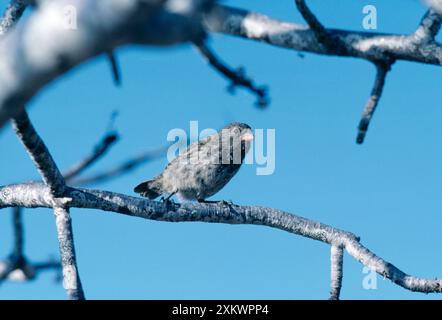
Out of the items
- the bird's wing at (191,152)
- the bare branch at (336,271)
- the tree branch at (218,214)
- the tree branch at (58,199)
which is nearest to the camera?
the tree branch at (58,199)

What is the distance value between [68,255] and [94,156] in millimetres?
547

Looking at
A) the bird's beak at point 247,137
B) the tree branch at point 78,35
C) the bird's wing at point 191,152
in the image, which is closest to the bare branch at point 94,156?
the tree branch at point 78,35

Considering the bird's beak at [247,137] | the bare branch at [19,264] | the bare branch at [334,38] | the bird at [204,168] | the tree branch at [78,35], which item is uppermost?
the bare branch at [334,38]

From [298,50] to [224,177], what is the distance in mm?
3458

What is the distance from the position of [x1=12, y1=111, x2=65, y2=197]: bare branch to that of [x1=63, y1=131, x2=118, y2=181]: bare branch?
11cm

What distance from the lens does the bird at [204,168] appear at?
242 inches

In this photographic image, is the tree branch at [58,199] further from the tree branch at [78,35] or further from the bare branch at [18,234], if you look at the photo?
the tree branch at [78,35]

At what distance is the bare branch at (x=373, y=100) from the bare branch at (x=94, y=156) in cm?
122

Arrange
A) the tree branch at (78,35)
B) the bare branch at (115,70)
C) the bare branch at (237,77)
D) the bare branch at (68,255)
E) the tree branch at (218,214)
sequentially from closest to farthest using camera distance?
the tree branch at (78,35) → the bare branch at (115,70) → the bare branch at (237,77) → the bare branch at (68,255) → the tree branch at (218,214)

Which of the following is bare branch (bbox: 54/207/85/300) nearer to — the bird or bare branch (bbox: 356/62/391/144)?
bare branch (bbox: 356/62/391/144)

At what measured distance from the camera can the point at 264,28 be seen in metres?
2.85
